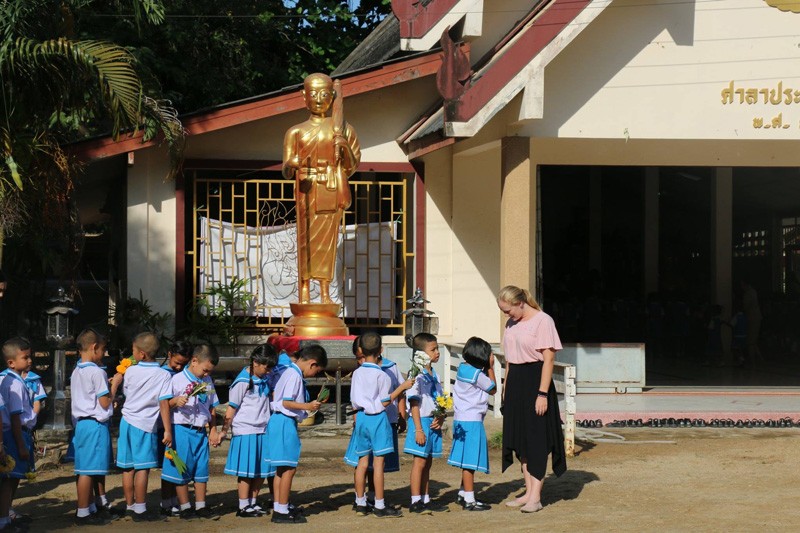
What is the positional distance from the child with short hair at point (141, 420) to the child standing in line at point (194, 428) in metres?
0.12

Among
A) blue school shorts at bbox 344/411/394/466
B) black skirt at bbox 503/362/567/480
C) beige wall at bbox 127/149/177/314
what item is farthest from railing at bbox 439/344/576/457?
beige wall at bbox 127/149/177/314

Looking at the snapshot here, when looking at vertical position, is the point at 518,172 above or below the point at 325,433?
above

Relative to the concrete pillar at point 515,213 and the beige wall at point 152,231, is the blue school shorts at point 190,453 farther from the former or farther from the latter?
the beige wall at point 152,231

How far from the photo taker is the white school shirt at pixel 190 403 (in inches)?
317

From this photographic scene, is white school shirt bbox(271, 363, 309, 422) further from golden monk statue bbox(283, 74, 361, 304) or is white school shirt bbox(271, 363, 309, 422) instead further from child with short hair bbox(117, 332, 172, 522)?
golden monk statue bbox(283, 74, 361, 304)

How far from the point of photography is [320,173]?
1312 centimetres

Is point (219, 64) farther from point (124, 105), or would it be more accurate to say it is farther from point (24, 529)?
point (24, 529)

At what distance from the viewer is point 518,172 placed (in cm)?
1329

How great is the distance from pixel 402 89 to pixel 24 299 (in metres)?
5.78

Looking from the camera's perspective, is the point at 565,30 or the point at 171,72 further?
the point at 171,72

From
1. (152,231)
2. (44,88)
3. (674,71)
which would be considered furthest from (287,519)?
(674,71)

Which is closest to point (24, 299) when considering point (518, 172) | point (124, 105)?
point (124, 105)

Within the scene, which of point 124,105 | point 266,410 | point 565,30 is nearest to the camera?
point 266,410

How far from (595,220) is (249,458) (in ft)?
62.6
